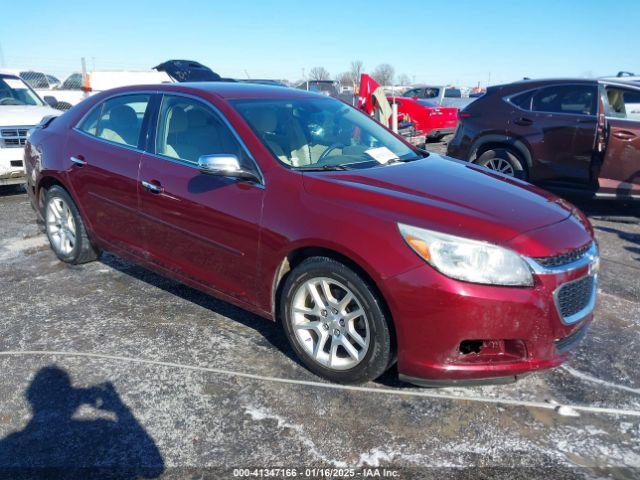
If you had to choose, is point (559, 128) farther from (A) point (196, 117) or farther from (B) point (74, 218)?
(B) point (74, 218)

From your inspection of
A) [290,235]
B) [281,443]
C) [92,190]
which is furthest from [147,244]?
[281,443]

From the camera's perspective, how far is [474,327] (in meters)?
2.60

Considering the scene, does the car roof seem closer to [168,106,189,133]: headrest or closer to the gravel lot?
[168,106,189,133]: headrest

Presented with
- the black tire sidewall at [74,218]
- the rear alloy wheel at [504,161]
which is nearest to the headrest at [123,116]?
the black tire sidewall at [74,218]

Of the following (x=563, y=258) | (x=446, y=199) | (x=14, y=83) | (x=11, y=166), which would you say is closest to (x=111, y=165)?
(x=446, y=199)

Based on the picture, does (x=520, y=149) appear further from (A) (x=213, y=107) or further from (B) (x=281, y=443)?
(B) (x=281, y=443)

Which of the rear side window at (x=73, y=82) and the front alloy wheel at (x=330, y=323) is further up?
the rear side window at (x=73, y=82)

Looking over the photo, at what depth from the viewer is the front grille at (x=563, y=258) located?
2639mm

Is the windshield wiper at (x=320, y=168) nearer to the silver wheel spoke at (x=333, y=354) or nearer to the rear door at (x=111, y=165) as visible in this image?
the silver wheel spoke at (x=333, y=354)

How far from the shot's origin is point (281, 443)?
260 centimetres

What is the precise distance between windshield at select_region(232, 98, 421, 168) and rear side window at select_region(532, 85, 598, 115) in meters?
3.66

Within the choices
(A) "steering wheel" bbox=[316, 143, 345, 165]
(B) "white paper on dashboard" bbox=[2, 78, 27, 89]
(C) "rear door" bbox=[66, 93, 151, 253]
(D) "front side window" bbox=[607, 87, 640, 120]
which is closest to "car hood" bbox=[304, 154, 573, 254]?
(A) "steering wheel" bbox=[316, 143, 345, 165]

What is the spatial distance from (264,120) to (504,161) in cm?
463

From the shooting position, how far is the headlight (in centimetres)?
258
